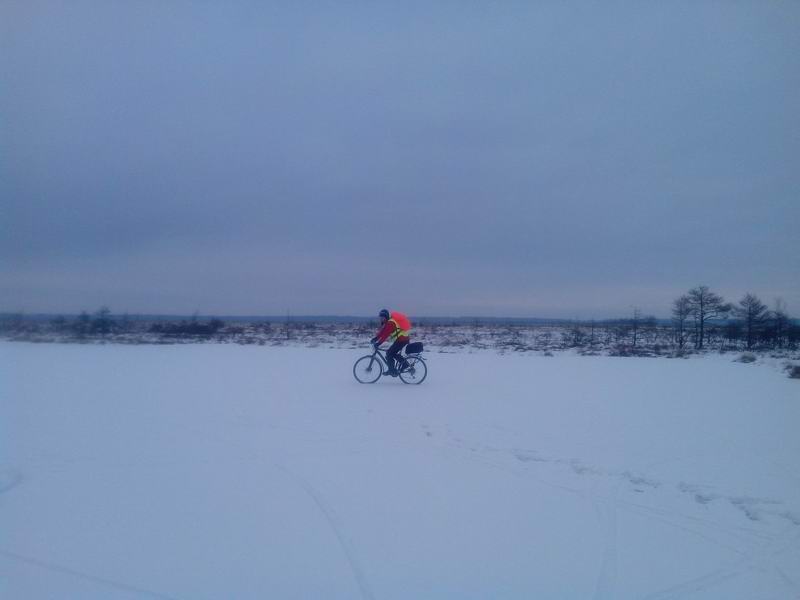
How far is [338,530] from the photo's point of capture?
207 inches

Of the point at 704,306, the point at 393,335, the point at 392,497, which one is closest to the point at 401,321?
the point at 393,335

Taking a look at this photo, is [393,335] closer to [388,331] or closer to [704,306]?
[388,331]

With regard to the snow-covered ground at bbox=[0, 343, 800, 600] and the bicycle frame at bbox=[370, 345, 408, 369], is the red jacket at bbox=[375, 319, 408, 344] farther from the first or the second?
the snow-covered ground at bbox=[0, 343, 800, 600]

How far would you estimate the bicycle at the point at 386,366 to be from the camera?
49.8 feet

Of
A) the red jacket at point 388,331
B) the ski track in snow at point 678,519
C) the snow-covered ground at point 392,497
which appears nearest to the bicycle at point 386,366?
the red jacket at point 388,331

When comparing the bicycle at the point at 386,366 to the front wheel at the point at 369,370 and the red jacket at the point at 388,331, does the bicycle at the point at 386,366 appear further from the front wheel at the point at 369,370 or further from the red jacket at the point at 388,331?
the red jacket at the point at 388,331

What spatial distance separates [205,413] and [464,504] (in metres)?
6.02

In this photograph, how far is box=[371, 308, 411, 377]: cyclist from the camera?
49.0 feet

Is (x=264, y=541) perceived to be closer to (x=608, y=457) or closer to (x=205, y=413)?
(x=608, y=457)

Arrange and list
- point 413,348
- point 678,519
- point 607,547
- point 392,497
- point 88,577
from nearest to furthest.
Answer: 1. point 88,577
2. point 607,547
3. point 678,519
4. point 392,497
5. point 413,348

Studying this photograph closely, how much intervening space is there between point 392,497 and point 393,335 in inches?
352

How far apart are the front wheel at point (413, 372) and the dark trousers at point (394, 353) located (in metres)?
0.21

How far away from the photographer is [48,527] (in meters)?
5.21

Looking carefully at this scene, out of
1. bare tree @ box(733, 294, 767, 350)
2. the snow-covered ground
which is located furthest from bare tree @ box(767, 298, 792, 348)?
the snow-covered ground
